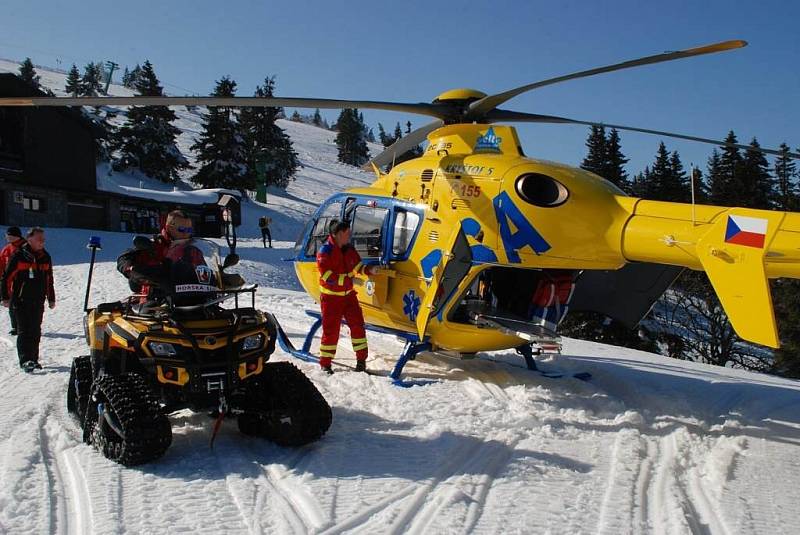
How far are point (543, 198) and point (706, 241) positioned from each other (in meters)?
1.63

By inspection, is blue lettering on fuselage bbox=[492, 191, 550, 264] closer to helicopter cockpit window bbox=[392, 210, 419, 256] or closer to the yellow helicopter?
the yellow helicopter

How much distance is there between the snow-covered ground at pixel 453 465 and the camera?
3506 millimetres

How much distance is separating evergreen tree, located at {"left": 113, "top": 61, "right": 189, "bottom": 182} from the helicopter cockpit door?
40.0 m

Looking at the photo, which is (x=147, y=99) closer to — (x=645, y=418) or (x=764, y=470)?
(x=645, y=418)

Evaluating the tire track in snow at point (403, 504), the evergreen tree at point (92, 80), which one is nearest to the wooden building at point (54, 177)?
the tire track in snow at point (403, 504)

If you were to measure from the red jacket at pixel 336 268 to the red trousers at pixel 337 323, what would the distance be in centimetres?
11

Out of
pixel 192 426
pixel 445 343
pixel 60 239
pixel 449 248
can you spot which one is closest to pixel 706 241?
pixel 449 248

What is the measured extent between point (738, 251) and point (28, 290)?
7885mm

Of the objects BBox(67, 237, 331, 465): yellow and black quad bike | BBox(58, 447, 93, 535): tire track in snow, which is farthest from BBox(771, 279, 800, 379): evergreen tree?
BBox(58, 447, 93, 535): tire track in snow

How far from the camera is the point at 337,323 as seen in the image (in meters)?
7.17

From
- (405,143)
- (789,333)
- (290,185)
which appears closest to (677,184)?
(789,333)

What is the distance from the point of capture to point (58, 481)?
12.6 feet

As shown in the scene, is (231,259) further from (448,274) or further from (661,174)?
(661,174)

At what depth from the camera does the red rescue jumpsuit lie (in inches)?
280
